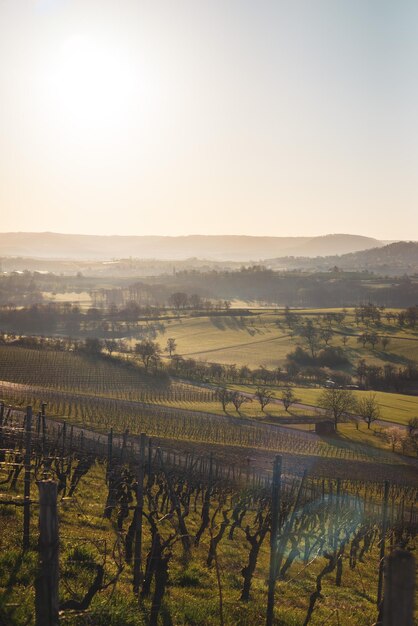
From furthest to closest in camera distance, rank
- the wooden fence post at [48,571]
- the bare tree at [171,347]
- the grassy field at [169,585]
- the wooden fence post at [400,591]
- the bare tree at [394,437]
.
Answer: the bare tree at [171,347]
the bare tree at [394,437]
the grassy field at [169,585]
the wooden fence post at [48,571]
the wooden fence post at [400,591]

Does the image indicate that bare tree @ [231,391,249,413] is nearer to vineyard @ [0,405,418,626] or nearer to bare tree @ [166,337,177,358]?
bare tree @ [166,337,177,358]

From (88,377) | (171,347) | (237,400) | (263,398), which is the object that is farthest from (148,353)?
(237,400)

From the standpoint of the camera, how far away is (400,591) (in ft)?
14.3

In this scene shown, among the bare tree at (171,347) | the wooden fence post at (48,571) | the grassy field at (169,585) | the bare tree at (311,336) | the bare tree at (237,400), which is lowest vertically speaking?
the bare tree at (237,400)

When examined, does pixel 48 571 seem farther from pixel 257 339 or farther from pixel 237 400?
pixel 257 339

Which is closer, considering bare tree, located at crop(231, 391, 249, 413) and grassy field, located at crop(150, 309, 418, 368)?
bare tree, located at crop(231, 391, 249, 413)

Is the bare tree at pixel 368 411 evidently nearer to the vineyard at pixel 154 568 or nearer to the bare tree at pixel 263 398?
the bare tree at pixel 263 398

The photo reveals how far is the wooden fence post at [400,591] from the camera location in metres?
4.35

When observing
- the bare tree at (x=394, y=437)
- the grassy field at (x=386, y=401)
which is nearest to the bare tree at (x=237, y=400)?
the grassy field at (x=386, y=401)

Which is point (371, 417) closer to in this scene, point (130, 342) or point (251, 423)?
point (251, 423)

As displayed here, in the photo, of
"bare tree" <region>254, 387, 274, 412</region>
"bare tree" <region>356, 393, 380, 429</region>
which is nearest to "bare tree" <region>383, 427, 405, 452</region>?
"bare tree" <region>356, 393, 380, 429</region>

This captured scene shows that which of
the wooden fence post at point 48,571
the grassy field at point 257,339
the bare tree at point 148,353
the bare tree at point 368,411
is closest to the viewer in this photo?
the wooden fence post at point 48,571

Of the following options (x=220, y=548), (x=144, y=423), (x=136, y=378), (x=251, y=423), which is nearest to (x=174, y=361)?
(x=136, y=378)

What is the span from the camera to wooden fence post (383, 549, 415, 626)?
435 centimetres
